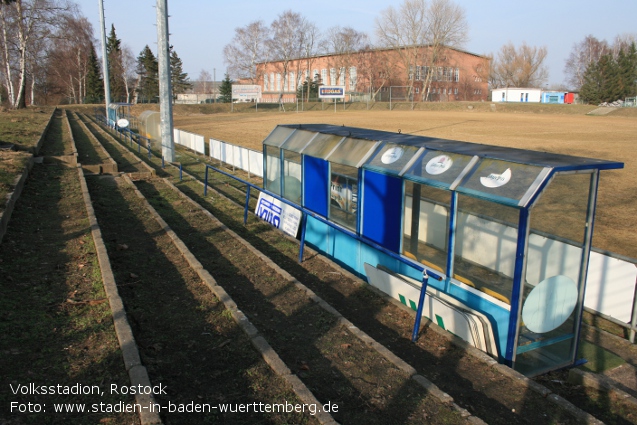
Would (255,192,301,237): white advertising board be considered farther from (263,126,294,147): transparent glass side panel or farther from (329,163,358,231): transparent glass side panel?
(263,126,294,147): transparent glass side panel

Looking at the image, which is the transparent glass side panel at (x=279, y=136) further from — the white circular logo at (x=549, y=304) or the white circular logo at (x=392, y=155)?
the white circular logo at (x=549, y=304)

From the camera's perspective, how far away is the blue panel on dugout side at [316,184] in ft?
32.4

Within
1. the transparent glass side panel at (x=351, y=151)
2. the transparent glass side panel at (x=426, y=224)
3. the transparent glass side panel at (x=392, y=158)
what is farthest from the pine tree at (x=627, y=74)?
the transparent glass side panel at (x=426, y=224)

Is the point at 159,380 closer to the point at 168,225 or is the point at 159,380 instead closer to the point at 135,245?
the point at 135,245

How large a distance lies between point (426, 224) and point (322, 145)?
129 inches

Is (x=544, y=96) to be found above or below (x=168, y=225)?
above

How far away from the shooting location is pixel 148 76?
8750cm

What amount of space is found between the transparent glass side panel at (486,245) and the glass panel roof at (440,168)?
0.33m

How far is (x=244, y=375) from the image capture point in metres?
4.74

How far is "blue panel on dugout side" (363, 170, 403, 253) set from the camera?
7863mm

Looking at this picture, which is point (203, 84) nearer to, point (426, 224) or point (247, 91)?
point (247, 91)

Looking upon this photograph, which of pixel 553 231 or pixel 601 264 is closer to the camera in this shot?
pixel 553 231

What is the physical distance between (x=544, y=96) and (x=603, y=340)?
311 feet

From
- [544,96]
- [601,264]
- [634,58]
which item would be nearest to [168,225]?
[601,264]
